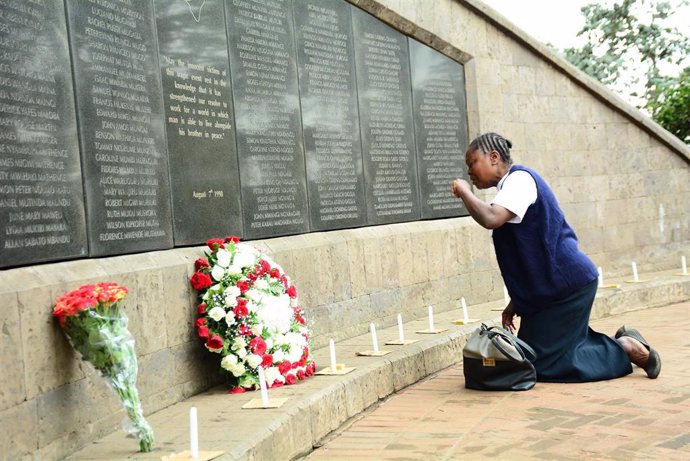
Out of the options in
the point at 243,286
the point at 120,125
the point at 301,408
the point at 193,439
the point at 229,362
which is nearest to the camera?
the point at 193,439

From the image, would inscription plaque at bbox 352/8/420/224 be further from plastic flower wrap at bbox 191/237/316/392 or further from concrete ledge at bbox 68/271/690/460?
plastic flower wrap at bbox 191/237/316/392

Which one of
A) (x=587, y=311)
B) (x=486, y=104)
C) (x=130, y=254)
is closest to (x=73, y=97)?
(x=130, y=254)

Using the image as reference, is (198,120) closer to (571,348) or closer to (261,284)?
(261,284)

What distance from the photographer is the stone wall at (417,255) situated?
395cm

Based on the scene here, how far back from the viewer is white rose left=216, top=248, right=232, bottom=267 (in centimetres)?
547

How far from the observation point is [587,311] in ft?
19.2

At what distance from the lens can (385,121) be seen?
28.6ft

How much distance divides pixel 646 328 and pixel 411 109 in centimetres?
317

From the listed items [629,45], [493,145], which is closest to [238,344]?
[493,145]

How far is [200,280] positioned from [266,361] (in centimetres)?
64

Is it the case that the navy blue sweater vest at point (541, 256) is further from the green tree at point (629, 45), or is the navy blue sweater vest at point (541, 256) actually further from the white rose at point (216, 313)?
the green tree at point (629, 45)

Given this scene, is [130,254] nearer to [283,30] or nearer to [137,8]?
[137,8]

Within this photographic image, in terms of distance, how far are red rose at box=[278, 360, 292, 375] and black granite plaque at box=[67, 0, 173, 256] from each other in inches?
40.0

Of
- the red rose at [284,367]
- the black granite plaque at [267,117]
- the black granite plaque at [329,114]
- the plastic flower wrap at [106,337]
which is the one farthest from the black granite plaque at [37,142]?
the black granite plaque at [329,114]
